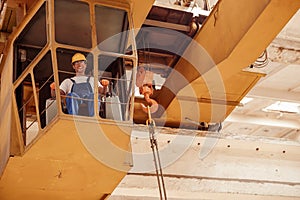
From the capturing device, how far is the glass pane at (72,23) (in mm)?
5633

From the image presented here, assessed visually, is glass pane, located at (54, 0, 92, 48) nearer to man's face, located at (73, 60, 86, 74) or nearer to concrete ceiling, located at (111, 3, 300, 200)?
man's face, located at (73, 60, 86, 74)

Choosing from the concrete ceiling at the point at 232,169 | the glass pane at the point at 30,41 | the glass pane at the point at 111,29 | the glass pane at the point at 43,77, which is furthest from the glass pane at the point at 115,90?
the concrete ceiling at the point at 232,169

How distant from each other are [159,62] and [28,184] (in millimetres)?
2953

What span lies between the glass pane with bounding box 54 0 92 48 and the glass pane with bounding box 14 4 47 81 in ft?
0.57

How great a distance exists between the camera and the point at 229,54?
21.0 feet

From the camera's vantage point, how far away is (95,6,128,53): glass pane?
578cm

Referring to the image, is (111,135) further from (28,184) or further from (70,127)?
(28,184)

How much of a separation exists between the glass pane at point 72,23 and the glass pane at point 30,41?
175mm

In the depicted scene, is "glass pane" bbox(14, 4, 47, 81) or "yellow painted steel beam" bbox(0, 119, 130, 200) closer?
"yellow painted steel beam" bbox(0, 119, 130, 200)

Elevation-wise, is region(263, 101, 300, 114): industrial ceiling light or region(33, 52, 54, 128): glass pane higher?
region(263, 101, 300, 114): industrial ceiling light

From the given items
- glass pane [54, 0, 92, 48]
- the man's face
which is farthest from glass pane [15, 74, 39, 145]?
glass pane [54, 0, 92, 48]

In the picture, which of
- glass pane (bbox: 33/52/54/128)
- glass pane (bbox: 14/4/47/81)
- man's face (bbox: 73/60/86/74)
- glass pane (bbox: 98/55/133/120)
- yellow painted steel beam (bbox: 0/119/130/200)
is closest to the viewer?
yellow painted steel beam (bbox: 0/119/130/200)

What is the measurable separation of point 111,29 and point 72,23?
46 centimetres

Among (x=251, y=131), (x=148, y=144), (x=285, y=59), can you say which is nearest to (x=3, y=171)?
(x=148, y=144)
